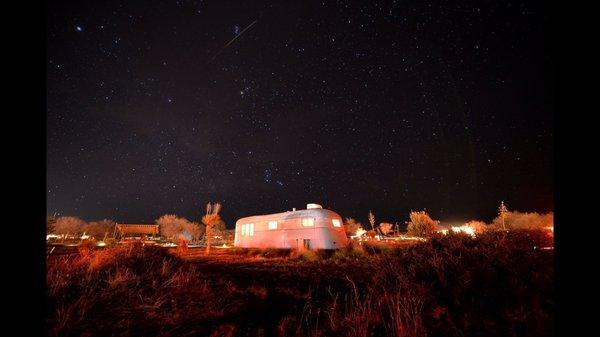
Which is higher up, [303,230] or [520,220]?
[303,230]

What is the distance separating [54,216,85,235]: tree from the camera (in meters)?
44.1

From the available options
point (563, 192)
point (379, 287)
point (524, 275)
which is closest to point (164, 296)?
point (379, 287)

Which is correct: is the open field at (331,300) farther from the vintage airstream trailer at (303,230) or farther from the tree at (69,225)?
the tree at (69,225)

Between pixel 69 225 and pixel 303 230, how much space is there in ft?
156

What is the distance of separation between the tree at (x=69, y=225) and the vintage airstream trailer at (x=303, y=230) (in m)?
40.7

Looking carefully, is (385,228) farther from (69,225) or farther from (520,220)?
(69,225)

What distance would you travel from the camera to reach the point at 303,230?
19.1 metres

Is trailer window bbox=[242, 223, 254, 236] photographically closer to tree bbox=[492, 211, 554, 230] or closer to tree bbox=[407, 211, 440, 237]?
tree bbox=[407, 211, 440, 237]

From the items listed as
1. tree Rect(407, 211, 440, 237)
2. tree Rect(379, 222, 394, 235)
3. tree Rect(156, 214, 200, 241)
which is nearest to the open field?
tree Rect(407, 211, 440, 237)

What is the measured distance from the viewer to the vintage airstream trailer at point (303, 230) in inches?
728

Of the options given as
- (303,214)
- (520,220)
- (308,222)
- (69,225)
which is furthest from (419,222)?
(69,225)

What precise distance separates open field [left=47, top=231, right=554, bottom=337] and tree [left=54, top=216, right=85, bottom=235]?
4954 cm

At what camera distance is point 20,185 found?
42.3 inches

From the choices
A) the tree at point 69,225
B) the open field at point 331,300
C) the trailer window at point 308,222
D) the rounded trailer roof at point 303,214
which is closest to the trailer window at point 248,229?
the rounded trailer roof at point 303,214
